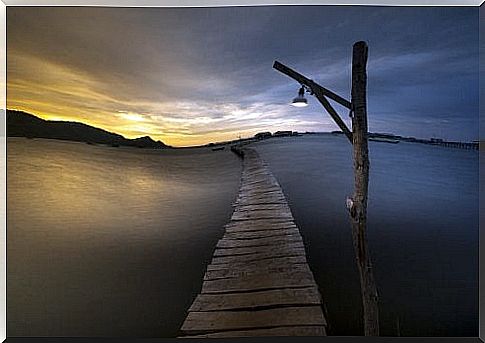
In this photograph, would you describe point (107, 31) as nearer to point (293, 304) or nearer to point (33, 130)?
point (33, 130)

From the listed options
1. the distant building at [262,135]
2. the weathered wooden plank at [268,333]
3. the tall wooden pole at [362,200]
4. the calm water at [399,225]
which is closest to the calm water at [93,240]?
the weathered wooden plank at [268,333]

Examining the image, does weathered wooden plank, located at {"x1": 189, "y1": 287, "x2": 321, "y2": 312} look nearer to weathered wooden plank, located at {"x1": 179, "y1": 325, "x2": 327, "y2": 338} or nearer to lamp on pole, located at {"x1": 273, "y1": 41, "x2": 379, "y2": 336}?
weathered wooden plank, located at {"x1": 179, "y1": 325, "x2": 327, "y2": 338}

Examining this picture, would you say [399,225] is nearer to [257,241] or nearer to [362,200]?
[362,200]

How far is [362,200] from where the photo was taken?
150 inches

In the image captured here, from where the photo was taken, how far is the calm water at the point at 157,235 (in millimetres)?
3803

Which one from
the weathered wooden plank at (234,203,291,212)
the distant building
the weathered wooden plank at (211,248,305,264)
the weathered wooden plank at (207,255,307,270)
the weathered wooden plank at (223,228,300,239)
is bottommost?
the weathered wooden plank at (207,255,307,270)

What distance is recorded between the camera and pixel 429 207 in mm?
3855

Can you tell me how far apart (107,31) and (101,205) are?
917 mm

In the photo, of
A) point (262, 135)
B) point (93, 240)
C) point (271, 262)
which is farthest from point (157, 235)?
point (262, 135)

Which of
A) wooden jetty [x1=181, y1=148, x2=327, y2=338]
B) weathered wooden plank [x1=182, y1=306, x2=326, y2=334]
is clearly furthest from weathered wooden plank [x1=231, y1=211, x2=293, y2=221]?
weathered wooden plank [x1=182, y1=306, x2=326, y2=334]

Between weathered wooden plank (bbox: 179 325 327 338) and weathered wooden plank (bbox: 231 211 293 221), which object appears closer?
weathered wooden plank (bbox: 179 325 327 338)

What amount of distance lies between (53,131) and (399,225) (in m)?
1.89

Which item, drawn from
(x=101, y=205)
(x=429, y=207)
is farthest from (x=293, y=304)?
(x=101, y=205)

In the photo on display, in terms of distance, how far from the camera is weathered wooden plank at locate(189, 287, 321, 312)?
3758mm
